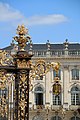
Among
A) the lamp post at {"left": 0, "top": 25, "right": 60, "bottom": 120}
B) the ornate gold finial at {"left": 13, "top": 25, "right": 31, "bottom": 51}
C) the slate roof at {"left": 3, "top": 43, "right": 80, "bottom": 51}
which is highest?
the slate roof at {"left": 3, "top": 43, "right": 80, "bottom": 51}

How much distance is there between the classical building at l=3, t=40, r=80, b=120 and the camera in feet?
137

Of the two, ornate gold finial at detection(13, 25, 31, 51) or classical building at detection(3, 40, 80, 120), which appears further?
classical building at detection(3, 40, 80, 120)

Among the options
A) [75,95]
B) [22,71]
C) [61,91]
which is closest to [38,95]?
[61,91]

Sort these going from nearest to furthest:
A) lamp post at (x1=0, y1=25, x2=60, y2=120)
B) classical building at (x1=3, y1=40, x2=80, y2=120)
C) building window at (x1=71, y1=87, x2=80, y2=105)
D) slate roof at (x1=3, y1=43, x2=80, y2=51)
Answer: lamp post at (x1=0, y1=25, x2=60, y2=120)
classical building at (x1=3, y1=40, x2=80, y2=120)
building window at (x1=71, y1=87, x2=80, y2=105)
slate roof at (x1=3, y1=43, x2=80, y2=51)

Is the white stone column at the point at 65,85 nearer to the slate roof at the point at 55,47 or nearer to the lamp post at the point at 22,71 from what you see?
the slate roof at the point at 55,47

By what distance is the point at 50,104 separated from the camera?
42344mm

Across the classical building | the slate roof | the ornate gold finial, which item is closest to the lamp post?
the ornate gold finial

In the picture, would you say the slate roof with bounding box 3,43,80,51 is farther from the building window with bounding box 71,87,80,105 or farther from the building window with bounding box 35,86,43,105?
the building window with bounding box 71,87,80,105

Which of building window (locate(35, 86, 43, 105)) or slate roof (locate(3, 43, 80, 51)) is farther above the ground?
slate roof (locate(3, 43, 80, 51))

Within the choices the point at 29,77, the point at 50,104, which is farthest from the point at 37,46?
the point at 29,77

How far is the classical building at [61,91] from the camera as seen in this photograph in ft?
137

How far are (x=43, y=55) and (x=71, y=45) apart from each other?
437 centimetres

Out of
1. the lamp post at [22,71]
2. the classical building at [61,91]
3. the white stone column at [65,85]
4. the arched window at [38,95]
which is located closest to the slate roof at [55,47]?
the classical building at [61,91]

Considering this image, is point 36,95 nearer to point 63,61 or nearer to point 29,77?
point 63,61
